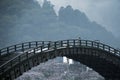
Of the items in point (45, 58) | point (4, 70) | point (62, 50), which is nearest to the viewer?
point (4, 70)

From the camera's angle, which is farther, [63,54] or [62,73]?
[62,73]

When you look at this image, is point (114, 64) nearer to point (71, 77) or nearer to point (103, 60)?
point (103, 60)

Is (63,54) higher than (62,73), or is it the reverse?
(63,54)

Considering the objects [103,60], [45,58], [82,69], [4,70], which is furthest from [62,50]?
[82,69]

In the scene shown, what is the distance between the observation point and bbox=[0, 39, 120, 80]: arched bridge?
107 feet

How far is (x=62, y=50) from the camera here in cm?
4341

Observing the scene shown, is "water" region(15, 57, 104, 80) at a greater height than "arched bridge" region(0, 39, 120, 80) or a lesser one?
lesser

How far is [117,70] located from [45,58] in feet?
63.6

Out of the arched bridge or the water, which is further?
the water

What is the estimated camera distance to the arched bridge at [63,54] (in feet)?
107

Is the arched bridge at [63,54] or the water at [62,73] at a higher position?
the arched bridge at [63,54]

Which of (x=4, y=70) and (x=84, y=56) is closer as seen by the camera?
(x=4, y=70)

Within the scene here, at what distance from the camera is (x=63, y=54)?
43875 millimetres

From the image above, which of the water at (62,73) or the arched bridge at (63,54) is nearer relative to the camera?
the arched bridge at (63,54)
